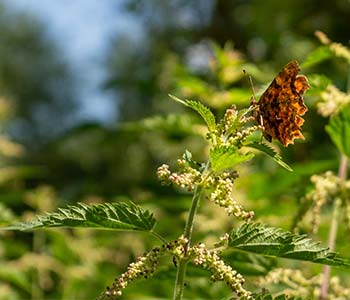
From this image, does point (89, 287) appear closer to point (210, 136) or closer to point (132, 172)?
point (210, 136)

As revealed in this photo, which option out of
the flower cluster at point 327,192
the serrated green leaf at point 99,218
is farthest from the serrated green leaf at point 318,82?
the serrated green leaf at point 99,218

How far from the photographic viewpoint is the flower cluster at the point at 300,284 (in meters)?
1.49

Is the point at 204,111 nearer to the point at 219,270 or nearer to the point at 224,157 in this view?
the point at 224,157

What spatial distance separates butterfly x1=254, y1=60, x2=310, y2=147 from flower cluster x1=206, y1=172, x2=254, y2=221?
14 cm

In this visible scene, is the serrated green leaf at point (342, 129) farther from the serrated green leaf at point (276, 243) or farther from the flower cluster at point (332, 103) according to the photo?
the serrated green leaf at point (276, 243)

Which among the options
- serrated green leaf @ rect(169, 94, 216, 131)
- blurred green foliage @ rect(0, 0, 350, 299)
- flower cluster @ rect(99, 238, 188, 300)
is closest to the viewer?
flower cluster @ rect(99, 238, 188, 300)

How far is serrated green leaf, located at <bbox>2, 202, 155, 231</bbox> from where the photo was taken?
3.73ft

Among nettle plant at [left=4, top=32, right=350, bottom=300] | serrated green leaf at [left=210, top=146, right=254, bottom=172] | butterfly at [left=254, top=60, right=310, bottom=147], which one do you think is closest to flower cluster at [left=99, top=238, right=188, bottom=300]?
nettle plant at [left=4, top=32, right=350, bottom=300]

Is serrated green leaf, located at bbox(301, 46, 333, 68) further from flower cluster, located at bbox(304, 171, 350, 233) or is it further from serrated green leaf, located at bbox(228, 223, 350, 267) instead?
serrated green leaf, located at bbox(228, 223, 350, 267)

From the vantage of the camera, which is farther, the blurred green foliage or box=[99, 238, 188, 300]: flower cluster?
the blurred green foliage

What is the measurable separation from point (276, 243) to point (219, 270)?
0.12 m

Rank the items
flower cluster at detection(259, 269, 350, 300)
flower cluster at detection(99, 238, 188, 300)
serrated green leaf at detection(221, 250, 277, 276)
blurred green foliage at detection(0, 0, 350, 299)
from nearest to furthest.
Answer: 1. flower cluster at detection(99, 238, 188, 300)
2. flower cluster at detection(259, 269, 350, 300)
3. serrated green leaf at detection(221, 250, 277, 276)
4. blurred green foliage at detection(0, 0, 350, 299)

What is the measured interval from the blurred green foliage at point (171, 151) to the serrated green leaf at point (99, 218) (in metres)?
0.40

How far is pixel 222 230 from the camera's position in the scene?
2760mm
